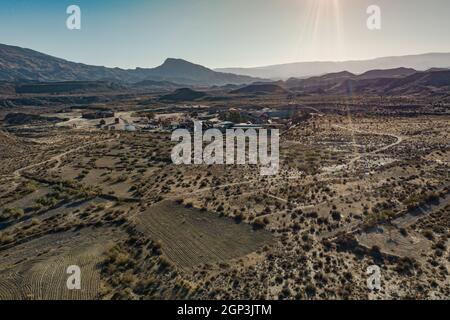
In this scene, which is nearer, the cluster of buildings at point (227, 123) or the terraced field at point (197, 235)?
the terraced field at point (197, 235)

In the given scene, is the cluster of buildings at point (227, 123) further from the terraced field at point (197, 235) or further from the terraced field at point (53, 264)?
the terraced field at point (53, 264)

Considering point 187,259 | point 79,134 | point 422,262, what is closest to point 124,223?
point 187,259

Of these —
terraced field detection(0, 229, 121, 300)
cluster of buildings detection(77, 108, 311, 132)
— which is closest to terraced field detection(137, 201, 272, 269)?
terraced field detection(0, 229, 121, 300)

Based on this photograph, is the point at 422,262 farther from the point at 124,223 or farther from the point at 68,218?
the point at 68,218

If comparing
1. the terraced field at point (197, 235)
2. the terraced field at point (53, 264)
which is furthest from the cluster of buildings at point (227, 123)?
the terraced field at point (53, 264)

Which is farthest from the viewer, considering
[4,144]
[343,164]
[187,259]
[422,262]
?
[4,144]
